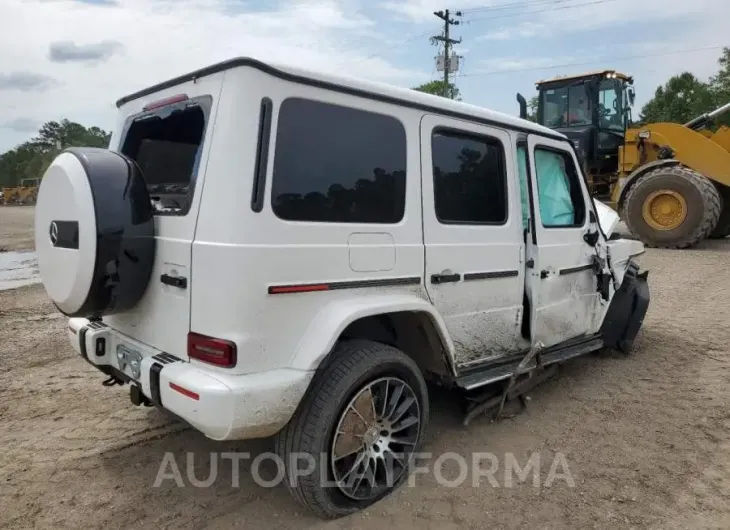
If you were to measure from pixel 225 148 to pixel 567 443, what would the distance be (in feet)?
9.16

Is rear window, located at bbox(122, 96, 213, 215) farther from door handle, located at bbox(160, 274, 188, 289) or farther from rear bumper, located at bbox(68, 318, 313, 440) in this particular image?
rear bumper, located at bbox(68, 318, 313, 440)

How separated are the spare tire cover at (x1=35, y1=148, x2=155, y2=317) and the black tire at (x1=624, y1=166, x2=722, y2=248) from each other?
11.0 m

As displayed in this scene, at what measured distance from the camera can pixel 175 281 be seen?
8.32 feet

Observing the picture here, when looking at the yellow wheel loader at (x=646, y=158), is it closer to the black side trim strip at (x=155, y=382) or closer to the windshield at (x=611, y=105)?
the windshield at (x=611, y=105)

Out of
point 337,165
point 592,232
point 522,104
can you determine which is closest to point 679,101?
point 522,104

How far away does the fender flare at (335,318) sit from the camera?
2465 millimetres

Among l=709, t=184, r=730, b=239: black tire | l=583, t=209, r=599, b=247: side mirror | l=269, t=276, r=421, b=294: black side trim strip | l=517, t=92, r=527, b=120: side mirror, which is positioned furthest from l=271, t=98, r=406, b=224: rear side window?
l=709, t=184, r=730, b=239: black tire

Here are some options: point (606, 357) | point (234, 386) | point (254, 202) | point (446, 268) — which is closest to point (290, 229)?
point (254, 202)

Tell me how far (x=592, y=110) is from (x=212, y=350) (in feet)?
40.7

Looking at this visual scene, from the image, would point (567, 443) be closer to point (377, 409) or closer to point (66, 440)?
point (377, 409)

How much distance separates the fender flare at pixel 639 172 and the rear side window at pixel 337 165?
33.5 ft

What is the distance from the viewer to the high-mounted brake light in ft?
9.12

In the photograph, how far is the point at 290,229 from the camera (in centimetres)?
246

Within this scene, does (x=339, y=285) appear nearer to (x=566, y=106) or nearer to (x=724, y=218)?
(x=566, y=106)
